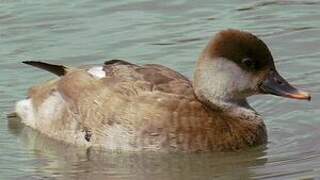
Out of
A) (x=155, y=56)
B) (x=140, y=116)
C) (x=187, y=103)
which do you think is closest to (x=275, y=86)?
(x=187, y=103)

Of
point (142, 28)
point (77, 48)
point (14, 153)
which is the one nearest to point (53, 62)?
point (77, 48)

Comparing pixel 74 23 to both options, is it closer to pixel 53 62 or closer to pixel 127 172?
pixel 53 62

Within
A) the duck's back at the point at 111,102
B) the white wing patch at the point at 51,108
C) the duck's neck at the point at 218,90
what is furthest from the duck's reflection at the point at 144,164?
the white wing patch at the point at 51,108

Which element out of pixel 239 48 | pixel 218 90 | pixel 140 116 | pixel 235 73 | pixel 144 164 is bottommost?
pixel 144 164

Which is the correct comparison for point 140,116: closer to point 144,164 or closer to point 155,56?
point 144,164

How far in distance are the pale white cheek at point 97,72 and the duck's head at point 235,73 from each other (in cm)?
79

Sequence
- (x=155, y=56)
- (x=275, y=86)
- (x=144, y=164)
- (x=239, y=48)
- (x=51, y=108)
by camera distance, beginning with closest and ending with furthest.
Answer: (x=144, y=164), (x=239, y=48), (x=275, y=86), (x=51, y=108), (x=155, y=56)

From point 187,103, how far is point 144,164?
554mm

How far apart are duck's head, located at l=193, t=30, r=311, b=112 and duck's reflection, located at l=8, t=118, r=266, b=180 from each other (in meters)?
0.44

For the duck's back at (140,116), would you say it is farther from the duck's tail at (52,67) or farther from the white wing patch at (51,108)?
the duck's tail at (52,67)

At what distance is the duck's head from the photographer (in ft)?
27.6

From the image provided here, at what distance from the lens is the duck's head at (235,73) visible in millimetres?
8422

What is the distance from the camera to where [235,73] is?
8.52 meters

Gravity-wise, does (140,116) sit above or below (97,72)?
below
